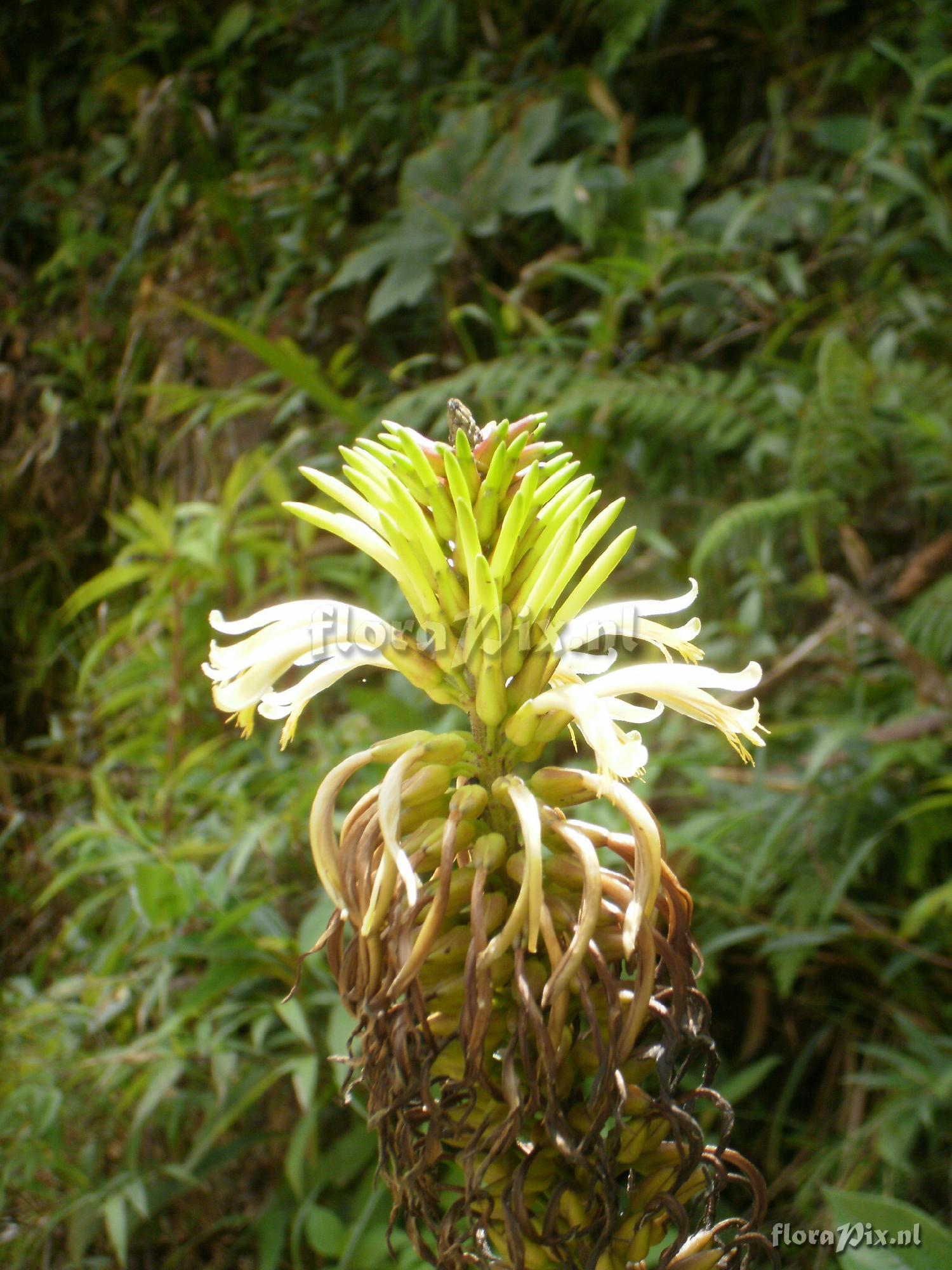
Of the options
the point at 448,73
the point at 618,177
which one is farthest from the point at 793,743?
the point at 448,73

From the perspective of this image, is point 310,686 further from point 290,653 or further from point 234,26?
point 234,26

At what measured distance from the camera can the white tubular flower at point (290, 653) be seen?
2.07 ft

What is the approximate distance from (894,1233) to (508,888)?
0.43 metres

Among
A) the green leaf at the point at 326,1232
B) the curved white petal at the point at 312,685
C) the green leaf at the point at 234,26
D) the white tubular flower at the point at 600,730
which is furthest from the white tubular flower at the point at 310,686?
the green leaf at the point at 234,26

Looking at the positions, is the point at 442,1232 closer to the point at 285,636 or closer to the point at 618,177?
the point at 285,636

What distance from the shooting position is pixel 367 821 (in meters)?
0.64

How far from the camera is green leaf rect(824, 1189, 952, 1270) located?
705 millimetres

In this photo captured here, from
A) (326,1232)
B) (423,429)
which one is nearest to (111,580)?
(423,429)

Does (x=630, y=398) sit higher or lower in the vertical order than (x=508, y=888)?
higher

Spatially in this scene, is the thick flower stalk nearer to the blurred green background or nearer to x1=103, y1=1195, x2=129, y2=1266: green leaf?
the blurred green background

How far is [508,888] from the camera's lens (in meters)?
0.62

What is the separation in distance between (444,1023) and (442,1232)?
5.3 inches

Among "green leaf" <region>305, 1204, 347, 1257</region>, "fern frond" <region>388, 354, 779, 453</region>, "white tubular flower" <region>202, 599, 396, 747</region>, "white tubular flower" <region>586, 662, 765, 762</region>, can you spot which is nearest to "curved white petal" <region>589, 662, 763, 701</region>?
"white tubular flower" <region>586, 662, 765, 762</region>

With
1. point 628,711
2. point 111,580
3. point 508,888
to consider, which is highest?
point 628,711
